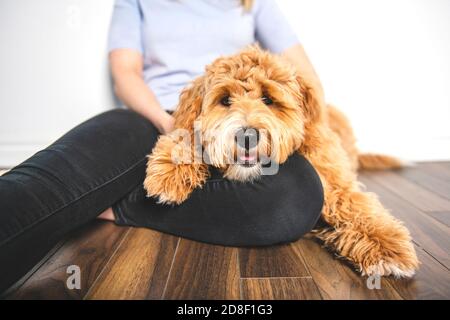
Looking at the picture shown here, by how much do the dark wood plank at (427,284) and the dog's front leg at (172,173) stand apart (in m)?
0.76

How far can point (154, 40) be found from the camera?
6.27 ft

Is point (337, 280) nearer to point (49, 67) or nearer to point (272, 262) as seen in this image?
point (272, 262)

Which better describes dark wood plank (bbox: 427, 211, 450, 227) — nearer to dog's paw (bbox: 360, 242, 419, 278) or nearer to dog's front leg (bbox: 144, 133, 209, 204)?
dog's paw (bbox: 360, 242, 419, 278)

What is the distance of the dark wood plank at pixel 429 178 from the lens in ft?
7.12

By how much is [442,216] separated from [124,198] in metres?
1.49

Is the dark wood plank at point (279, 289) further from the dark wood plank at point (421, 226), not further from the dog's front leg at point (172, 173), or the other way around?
the dark wood plank at point (421, 226)

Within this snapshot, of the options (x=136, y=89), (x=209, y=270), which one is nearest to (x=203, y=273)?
(x=209, y=270)

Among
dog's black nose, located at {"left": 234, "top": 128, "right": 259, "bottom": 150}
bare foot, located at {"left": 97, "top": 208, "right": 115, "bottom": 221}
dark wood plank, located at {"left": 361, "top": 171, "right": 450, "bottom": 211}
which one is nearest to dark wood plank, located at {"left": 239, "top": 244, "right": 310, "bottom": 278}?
dog's black nose, located at {"left": 234, "top": 128, "right": 259, "bottom": 150}

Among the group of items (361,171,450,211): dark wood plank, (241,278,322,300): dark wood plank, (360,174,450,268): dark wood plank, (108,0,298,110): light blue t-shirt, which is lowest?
(241,278,322,300): dark wood plank

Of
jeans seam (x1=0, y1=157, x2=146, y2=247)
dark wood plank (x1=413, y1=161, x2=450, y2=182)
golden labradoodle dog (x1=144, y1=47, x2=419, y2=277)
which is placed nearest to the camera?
jeans seam (x1=0, y1=157, x2=146, y2=247)

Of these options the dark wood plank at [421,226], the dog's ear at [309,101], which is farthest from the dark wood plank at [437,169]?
the dog's ear at [309,101]

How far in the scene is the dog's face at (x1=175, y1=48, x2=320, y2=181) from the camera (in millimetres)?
1277

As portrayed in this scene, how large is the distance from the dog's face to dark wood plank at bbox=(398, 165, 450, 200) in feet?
4.01

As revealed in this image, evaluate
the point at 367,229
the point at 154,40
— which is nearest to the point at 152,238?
the point at 367,229
